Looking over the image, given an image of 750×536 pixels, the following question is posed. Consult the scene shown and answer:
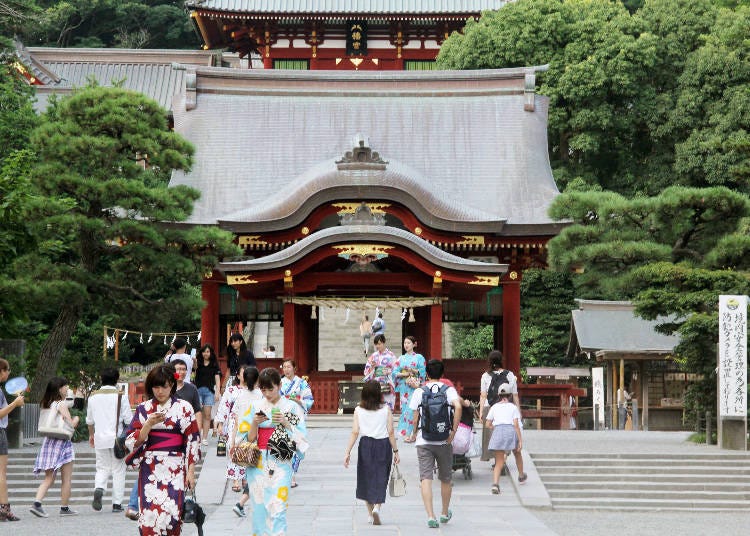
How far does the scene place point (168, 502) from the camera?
28.8 feet

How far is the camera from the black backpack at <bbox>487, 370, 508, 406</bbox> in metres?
14.1

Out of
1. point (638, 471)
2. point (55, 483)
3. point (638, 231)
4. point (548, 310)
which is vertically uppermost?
point (638, 231)

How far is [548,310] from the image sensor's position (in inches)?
1252

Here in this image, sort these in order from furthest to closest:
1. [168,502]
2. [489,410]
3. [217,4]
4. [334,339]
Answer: [217,4], [334,339], [489,410], [168,502]

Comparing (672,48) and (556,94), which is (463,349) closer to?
(556,94)

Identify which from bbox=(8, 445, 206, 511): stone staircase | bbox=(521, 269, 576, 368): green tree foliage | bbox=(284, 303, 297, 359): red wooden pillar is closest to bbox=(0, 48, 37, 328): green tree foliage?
bbox=(8, 445, 206, 511): stone staircase

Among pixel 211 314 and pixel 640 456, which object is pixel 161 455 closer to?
pixel 640 456

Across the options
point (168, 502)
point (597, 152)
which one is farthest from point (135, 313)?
point (597, 152)

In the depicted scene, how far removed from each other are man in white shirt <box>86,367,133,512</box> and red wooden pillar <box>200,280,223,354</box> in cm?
1062

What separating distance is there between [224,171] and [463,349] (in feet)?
30.1

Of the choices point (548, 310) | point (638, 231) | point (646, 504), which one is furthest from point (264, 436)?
point (548, 310)

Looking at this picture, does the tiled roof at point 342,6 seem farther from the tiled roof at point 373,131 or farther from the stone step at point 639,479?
the stone step at point 639,479

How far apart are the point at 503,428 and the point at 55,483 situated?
545 centimetres

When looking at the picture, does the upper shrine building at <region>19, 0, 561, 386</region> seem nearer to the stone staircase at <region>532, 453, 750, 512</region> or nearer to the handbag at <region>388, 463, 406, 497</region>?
the stone staircase at <region>532, 453, 750, 512</region>
